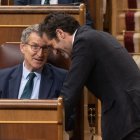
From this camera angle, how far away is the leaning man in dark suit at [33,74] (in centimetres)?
208

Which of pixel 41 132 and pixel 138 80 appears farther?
pixel 138 80

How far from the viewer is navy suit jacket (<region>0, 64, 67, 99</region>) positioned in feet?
6.78

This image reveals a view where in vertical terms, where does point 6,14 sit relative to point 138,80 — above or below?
above

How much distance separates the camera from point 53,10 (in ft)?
7.56

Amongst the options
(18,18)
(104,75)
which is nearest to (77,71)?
(104,75)

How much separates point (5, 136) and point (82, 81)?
318 millimetres

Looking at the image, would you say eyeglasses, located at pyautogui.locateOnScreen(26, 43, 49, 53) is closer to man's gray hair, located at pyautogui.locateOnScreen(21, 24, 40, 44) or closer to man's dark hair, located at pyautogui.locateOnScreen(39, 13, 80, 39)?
man's gray hair, located at pyautogui.locateOnScreen(21, 24, 40, 44)

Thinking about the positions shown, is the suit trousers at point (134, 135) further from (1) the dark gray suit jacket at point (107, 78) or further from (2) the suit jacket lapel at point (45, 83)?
(2) the suit jacket lapel at point (45, 83)

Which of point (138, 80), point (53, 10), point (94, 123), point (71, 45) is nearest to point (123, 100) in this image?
point (138, 80)

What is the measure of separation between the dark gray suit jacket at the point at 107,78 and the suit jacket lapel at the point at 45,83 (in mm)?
313

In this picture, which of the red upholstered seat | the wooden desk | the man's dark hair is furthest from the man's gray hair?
the wooden desk

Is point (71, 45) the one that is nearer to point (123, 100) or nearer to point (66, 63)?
point (123, 100)

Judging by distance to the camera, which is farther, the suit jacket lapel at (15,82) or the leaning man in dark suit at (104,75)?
the suit jacket lapel at (15,82)

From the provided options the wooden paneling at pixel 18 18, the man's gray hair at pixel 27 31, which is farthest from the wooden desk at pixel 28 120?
the wooden paneling at pixel 18 18
